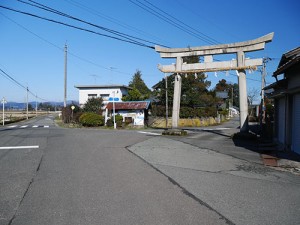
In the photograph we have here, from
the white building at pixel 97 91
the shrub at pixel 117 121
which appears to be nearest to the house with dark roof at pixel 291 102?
the shrub at pixel 117 121

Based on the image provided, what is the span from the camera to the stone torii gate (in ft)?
63.0

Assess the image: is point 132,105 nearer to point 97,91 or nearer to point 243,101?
point 243,101

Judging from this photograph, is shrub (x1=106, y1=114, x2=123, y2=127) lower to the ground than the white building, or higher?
lower

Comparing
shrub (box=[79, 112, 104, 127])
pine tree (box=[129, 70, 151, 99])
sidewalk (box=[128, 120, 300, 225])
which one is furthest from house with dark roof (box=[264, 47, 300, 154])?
pine tree (box=[129, 70, 151, 99])

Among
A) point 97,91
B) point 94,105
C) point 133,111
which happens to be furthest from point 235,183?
point 97,91

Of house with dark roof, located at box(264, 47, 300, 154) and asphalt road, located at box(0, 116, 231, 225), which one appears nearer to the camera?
asphalt road, located at box(0, 116, 231, 225)

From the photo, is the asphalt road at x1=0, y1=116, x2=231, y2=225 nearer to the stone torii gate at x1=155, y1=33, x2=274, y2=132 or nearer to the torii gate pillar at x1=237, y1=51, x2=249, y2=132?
the torii gate pillar at x1=237, y1=51, x2=249, y2=132

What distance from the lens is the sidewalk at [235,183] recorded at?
5.31m

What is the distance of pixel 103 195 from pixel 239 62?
15.8m

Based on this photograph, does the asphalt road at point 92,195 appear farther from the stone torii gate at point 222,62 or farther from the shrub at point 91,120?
the shrub at point 91,120

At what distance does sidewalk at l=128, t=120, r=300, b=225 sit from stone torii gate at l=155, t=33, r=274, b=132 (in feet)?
25.8

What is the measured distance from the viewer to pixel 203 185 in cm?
728

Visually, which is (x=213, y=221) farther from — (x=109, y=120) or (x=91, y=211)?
(x=109, y=120)

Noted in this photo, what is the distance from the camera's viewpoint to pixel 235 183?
24.8 feet
